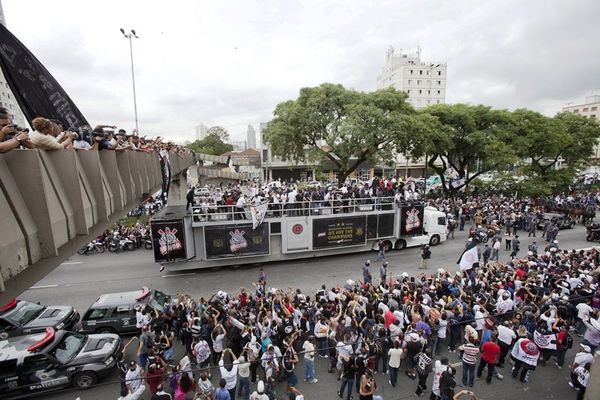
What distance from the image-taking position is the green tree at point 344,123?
25391 millimetres

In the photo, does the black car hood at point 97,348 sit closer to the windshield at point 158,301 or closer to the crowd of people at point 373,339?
the crowd of people at point 373,339

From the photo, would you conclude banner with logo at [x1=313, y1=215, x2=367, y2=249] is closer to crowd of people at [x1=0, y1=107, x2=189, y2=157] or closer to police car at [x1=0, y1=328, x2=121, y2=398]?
police car at [x1=0, y1=328, x2=121, y2=398]

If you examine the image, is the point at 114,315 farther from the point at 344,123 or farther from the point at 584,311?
the point at 344,123

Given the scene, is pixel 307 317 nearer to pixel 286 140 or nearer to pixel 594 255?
pixel 594 255

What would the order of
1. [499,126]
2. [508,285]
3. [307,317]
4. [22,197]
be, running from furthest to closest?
[499,126] < [508,285] < [307,317] < [22,197]

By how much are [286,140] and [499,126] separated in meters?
21.1

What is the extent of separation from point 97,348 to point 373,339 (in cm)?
719

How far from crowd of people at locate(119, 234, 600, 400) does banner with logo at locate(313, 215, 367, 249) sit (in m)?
6.12

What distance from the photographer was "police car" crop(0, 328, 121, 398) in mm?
7582

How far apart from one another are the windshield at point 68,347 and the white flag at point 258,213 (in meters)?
8.14

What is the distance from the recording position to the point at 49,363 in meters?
7.78

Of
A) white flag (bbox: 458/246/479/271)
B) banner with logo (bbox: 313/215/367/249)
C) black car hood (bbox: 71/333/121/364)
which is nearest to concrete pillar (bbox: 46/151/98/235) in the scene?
black car hood (bbox: 71/333/121/364)

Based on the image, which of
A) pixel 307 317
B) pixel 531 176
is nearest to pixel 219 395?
pixel 307 317

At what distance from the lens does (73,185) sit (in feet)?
18.0
